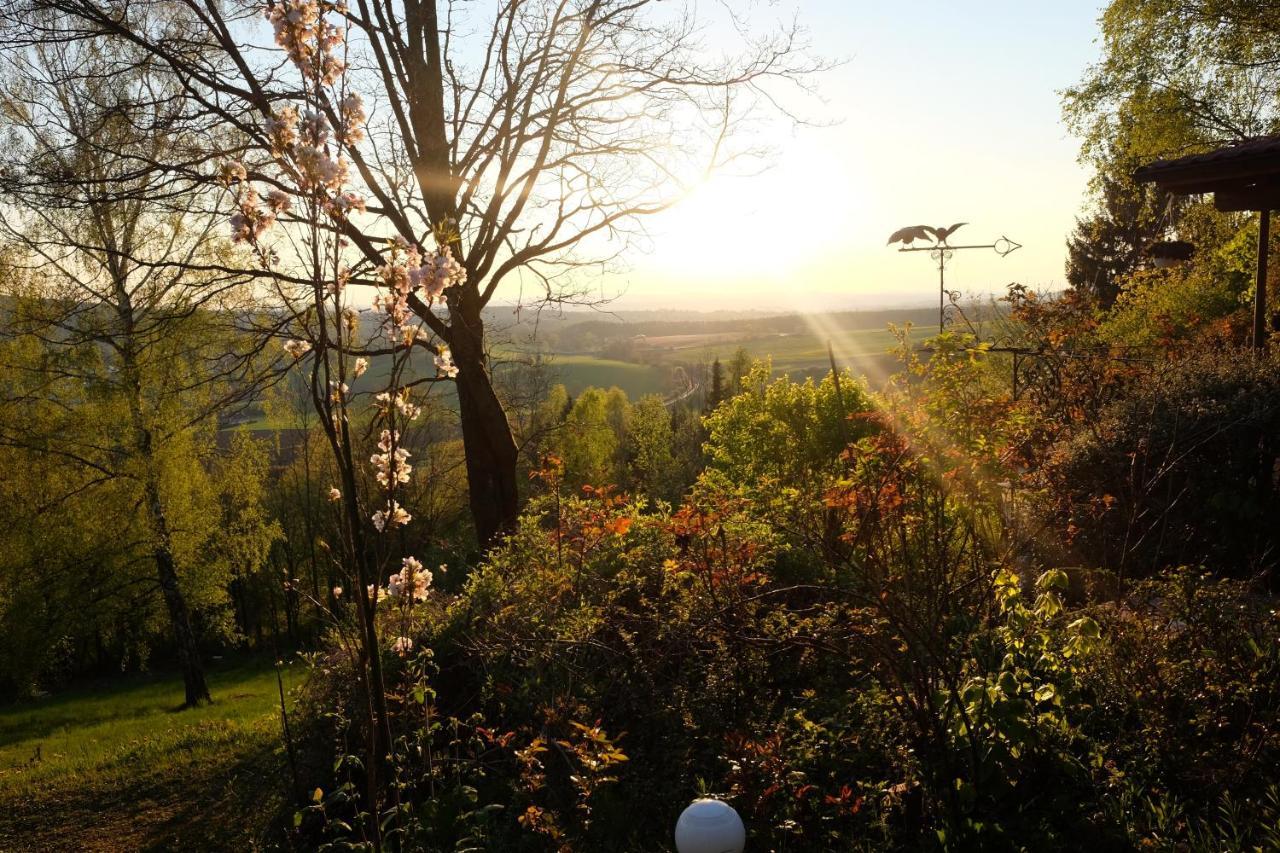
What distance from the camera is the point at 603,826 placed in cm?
375

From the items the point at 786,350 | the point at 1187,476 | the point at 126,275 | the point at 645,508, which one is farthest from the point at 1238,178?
the point at 786,350

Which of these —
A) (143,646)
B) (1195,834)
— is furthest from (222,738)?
(143,646)

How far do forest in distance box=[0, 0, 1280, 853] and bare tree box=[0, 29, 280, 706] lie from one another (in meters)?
0.11

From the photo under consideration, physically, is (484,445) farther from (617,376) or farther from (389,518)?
(617,376)

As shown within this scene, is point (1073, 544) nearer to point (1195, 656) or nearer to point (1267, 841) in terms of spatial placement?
point (1195, 656)

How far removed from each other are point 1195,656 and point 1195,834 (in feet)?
2.59

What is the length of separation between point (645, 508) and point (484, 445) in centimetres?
201

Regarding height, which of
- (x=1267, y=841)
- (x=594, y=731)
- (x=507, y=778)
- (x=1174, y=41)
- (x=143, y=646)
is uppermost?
(x=1174, y=41)

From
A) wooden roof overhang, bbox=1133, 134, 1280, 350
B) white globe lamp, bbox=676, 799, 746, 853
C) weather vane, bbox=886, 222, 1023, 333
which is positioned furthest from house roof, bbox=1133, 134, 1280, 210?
white globe lamp, bbox=676, 799, 746, 853

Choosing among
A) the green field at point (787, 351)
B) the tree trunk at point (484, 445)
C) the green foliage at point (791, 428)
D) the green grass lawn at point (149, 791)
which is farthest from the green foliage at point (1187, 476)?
the green field at point (787, 351)

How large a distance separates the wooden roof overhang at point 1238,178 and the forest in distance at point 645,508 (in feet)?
0.16

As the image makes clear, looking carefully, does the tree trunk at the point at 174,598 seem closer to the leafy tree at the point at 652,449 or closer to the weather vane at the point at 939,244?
the weather vane at the point at 939,244

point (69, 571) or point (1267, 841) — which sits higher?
point (1267, 841)

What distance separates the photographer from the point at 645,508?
7.84m
